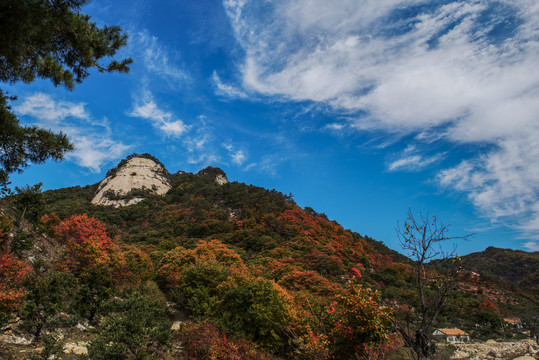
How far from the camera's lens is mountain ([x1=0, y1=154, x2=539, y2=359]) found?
325 inches

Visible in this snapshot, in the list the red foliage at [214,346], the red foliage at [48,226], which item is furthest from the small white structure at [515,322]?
the red foliage at [48,226]

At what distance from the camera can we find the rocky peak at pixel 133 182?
61.3 metres

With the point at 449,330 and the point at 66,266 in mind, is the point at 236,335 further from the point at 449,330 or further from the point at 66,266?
the point at 449,330

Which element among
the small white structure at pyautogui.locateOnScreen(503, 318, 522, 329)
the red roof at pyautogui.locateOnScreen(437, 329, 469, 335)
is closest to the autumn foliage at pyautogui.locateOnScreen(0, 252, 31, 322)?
the red roof at pyautogui.locateOnScreen(437, 329, 469, 335)

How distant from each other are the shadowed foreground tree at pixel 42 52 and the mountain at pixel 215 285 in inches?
220

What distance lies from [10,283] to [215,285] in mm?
9545

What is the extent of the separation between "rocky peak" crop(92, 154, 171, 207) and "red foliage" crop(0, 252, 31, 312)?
53.8 m

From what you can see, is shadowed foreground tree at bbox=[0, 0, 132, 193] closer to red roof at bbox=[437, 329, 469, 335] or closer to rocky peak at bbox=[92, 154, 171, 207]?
red roof at bbox=[437, 329, 469, 335]

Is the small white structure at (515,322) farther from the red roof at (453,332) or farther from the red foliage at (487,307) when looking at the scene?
the red roof at (453,332)

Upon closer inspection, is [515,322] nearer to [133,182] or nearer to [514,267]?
[514,267]

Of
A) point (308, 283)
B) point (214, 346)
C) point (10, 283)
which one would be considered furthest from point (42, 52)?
point (308, 283)

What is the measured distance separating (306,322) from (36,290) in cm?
1041

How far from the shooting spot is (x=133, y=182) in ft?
222

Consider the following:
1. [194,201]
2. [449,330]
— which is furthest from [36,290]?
[194,201]
